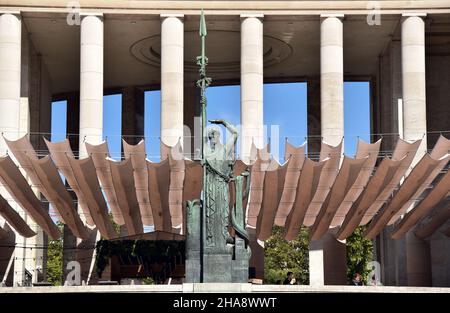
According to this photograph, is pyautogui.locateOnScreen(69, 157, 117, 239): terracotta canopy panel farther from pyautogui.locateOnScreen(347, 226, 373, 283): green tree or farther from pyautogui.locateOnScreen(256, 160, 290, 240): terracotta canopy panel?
pyautogui.locateOnScreen(347, 226, 373, 283): green tree

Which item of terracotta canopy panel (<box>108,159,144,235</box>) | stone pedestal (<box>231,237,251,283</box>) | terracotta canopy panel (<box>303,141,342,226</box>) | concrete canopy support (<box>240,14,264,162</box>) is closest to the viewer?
stone pedestal (<box>231,237,251,283</box>)

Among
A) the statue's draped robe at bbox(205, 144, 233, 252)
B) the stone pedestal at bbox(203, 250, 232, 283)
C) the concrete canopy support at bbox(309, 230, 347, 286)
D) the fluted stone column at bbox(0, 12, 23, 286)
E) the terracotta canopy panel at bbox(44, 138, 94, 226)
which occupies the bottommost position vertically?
the stone pedestal at bbox(203, 250, 232, 283)

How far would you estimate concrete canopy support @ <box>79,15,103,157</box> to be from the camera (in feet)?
161

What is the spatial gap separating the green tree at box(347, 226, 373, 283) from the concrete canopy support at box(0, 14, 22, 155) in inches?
1337

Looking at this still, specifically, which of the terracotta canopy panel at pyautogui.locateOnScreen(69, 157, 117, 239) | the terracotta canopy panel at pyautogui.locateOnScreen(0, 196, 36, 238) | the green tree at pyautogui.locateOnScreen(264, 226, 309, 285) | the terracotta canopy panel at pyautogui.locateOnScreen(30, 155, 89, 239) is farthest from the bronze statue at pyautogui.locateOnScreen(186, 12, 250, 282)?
the green tree at pyautogui.locateOnScreen(264, 226, 309, 285)

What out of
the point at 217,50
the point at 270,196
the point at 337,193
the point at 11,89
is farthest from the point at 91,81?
the point at 337,193

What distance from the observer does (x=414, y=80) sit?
50.1m

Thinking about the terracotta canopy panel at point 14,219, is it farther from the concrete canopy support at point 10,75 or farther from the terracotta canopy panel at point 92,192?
the terracotta canopy panel at point 92,192

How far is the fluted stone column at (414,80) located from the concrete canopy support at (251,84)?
7106 mm

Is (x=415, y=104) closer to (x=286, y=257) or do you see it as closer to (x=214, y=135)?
(x=214, y=135)

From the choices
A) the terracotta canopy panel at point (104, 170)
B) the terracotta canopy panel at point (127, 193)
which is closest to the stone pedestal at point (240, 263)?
the terracotta canopy panel at point (127, 193)

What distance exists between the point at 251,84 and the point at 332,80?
13.2 ft

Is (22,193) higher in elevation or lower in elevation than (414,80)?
lower
